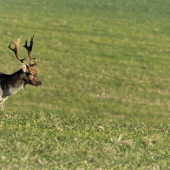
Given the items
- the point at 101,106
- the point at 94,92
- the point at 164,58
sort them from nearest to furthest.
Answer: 1. the point at 101,106
2. the point at 94,92
3. the point at 164,58

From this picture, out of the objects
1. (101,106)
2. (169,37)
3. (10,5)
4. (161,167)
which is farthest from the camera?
(10,5)

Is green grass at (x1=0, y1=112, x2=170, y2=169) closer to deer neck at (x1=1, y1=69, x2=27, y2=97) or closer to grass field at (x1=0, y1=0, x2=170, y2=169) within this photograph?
grass field at (x1=0, y1=0, x2=170, y2=169)

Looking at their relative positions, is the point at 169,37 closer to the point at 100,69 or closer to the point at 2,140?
the point at 100,69

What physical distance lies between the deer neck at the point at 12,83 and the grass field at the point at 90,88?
0.54 m

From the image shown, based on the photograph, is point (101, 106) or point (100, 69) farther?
point (100, 69)

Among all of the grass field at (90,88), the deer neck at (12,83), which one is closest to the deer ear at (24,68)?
the deer neck at (12,83)

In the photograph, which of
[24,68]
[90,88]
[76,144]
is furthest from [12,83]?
[90,88]

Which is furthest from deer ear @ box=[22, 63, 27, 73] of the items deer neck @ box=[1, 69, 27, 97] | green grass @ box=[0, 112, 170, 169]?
green grass @ box=[0, 112, 170, 169]

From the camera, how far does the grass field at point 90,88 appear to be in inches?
295

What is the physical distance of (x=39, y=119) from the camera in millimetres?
9727

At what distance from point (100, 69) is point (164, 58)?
5.82m

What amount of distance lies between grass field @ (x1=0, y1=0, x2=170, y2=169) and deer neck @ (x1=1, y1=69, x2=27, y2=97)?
1.78 ft

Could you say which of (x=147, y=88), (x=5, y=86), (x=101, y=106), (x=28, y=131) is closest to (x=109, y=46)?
(x=147, y=88)

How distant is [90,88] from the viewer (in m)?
22.4
